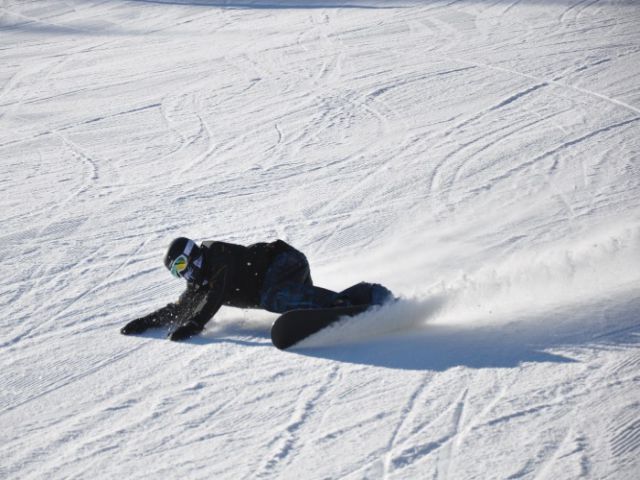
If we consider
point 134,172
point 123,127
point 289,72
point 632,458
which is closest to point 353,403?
point 632,458

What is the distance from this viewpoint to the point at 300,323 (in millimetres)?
5477

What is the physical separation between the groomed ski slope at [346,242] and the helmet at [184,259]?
21.7 inches

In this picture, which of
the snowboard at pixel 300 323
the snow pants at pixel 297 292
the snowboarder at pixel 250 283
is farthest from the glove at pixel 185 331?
the snowboard at pixel 300 323

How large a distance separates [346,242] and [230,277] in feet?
7.54

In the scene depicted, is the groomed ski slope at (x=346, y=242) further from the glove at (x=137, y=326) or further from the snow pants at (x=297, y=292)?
the snow pants at (x=297, y=292)

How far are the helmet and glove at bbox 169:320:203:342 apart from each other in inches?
13.8

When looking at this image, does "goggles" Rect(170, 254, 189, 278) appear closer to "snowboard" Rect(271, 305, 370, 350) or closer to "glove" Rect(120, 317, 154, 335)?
"glove" Rect(120, 317, 154, 335)

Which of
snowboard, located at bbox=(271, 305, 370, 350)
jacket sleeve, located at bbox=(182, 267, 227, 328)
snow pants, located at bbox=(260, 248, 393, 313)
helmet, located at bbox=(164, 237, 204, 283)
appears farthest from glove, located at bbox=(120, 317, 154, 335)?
snowboard, located at bbox=(271, 305, 370, 350)

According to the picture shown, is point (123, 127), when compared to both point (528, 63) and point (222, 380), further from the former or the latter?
point (222, 380)

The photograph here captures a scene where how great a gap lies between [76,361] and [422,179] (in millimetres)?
5066

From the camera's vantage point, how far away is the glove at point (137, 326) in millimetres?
6074

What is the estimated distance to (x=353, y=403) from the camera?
4758mm

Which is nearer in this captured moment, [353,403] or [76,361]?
[353,403]

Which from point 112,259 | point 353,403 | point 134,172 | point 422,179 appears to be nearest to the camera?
point 353,403
